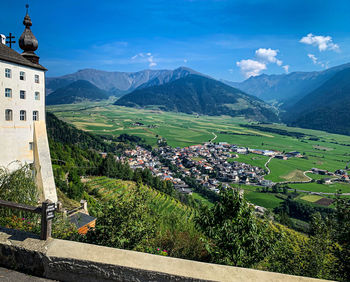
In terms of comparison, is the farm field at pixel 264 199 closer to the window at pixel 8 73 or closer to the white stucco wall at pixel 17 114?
the white stucco wall at pixel 17 114

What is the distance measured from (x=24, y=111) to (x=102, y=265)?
19550 mm

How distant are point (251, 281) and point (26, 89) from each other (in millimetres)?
21779

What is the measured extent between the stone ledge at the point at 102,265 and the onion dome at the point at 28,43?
2042 cm

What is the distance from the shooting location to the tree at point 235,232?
730 centimetres

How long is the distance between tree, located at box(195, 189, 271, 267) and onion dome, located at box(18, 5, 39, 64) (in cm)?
2082

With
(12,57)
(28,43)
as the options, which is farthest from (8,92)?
(28,43)

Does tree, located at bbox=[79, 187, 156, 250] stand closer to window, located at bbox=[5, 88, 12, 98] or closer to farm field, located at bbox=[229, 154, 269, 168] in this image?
window, located at bbox=[5, 88, 12, 98]

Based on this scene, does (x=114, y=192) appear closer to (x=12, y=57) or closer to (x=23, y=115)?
(x=23, y=115)

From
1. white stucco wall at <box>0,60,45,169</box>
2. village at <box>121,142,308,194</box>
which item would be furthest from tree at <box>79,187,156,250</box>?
village at <box>121,142,308,194</box>

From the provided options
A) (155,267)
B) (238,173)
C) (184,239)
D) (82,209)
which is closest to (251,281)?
(155,267)

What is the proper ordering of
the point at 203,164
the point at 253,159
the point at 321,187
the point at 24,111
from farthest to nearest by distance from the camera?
the point at 253,159, the point at 203,164, the point at 321,187, the point at 24,111

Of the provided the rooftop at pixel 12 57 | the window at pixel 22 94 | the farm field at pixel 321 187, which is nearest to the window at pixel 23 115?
the window at pixel 22 94

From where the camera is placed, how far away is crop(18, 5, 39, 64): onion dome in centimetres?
2130

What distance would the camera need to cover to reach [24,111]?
65.9ft
